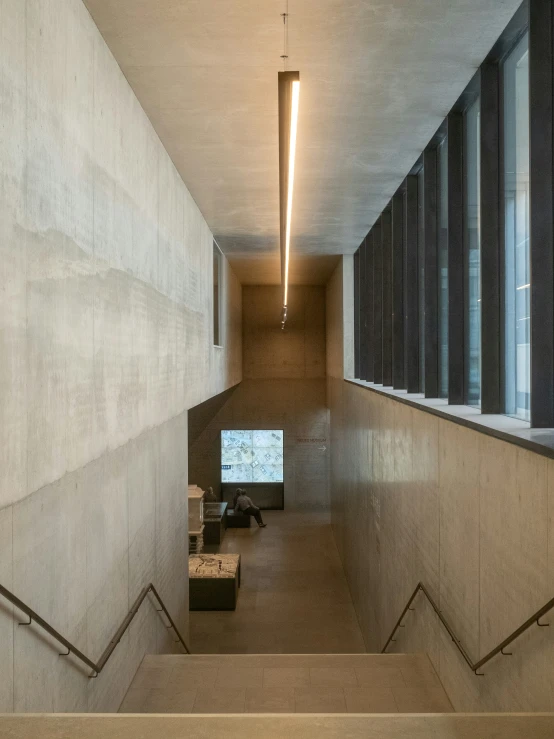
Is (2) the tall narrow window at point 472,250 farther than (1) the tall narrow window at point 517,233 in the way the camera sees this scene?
Yes

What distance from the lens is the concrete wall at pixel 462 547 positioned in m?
4.04

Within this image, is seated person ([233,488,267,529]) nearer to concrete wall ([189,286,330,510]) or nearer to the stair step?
concrete wall ([189,286,330,510])

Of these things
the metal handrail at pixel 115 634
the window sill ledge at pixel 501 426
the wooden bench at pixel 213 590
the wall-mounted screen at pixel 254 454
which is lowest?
the wooden bench at pixel 213 590

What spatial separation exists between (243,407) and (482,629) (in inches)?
736

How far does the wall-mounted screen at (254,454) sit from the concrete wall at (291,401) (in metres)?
0.36

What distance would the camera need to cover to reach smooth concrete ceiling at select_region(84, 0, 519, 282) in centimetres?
516

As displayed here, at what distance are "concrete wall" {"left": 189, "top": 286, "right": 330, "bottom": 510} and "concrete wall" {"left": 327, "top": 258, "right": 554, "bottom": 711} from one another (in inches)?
475

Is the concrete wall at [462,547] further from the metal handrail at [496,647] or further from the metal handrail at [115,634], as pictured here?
the metal handrail at [115,634]

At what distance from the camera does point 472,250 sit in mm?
7223

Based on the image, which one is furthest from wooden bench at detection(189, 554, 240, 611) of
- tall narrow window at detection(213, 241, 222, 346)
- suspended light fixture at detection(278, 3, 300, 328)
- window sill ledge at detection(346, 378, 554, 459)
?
suspended light fixture at detection(278, 3, 300, 328)

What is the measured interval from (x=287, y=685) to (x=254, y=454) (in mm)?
17474

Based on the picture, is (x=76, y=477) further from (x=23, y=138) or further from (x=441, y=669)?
(x=441, y=669)

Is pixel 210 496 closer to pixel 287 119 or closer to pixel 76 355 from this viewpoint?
pixel 76 355

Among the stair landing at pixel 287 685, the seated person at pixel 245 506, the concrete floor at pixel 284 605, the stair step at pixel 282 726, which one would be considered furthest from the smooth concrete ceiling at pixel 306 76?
the seated person at pixel 245 506
